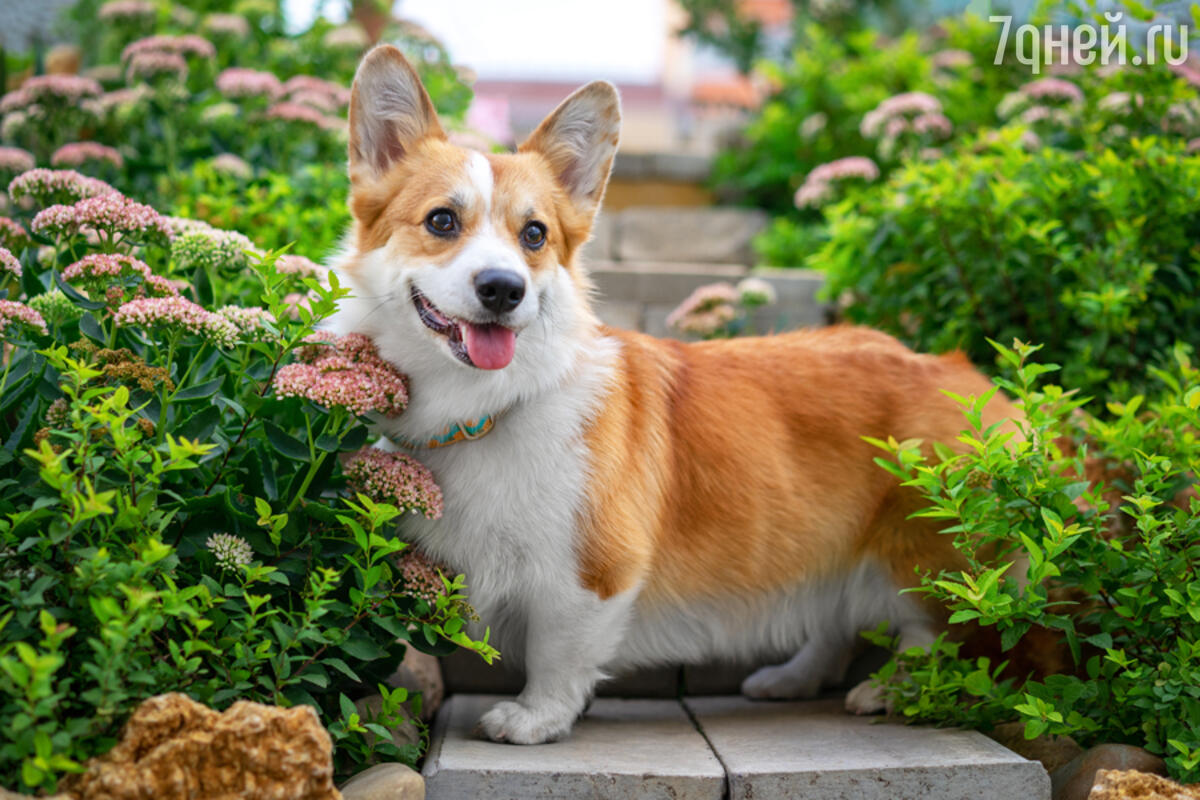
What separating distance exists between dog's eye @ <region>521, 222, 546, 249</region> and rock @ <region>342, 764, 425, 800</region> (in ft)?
4.06

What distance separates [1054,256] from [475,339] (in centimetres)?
232

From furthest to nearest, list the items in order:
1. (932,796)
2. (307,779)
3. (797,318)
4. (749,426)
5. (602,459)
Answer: (797,318) → (749,426) → (602,459) → (932,796) → (307,779)

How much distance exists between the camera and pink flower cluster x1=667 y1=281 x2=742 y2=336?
12.7ft

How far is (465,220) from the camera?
235 cm

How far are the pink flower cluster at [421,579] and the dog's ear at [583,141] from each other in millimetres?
1076

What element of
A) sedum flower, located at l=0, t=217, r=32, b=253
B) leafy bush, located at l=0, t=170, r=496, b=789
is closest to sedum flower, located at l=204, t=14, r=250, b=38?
sedum flower, located at l=0, t=217, r=32, b=253

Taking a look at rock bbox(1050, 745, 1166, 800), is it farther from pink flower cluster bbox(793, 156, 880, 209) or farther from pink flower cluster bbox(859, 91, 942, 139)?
Answer: pink flower cluster bbox(859, 91, 942, 139)

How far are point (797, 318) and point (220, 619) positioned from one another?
3248 millimetres

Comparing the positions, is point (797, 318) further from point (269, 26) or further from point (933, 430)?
point (269, 26)

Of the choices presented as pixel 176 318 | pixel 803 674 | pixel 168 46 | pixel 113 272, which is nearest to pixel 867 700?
pixel 803 674

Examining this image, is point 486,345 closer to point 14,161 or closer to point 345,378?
point 345,378

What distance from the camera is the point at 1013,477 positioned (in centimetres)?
230

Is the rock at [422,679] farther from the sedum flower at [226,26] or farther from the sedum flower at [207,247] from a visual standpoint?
the sedum flower at [226,26]

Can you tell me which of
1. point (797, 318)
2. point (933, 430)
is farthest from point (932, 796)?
point (797, 318)
